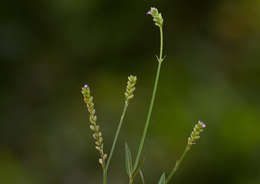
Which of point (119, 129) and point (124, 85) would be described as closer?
point (119, 129)

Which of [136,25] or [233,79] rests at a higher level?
[136,25]

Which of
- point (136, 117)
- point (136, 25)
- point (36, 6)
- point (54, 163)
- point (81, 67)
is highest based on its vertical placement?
point (36, 6)

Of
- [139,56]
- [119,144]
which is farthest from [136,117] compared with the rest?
[139,56]

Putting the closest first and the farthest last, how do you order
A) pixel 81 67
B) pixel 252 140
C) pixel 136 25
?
pixel 252 140
pixel 136 25
pixel 81 67

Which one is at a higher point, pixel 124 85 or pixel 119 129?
pixel 119 129

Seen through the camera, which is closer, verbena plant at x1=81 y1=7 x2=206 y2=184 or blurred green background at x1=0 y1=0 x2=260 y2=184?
verbena plant at x1=81 y1=7 x2=206 y2=184

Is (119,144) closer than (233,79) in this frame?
Yes

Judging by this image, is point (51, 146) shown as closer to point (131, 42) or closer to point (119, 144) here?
point (119, 144)

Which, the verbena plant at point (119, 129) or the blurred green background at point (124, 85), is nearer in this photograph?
the verbena plant at point (119, 129)
